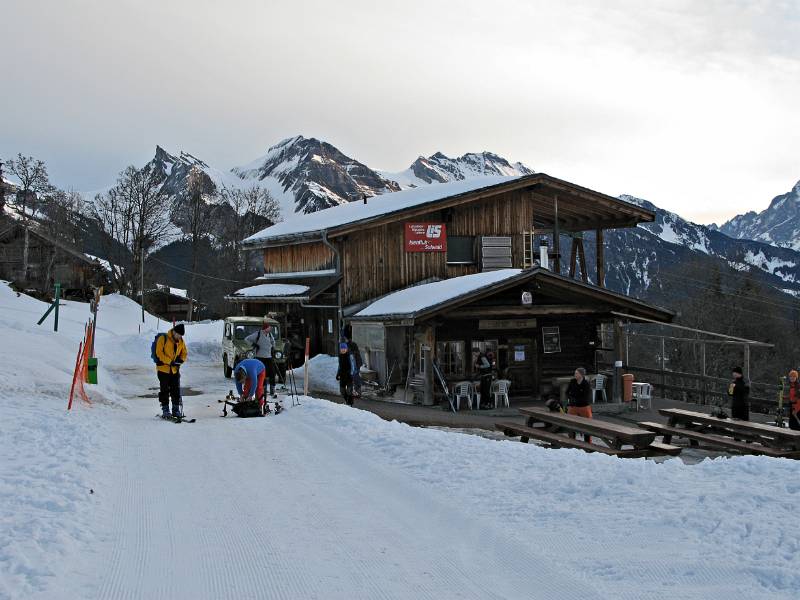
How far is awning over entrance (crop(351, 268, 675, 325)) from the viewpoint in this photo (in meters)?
→ 20.6

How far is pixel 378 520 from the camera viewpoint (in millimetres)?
6953

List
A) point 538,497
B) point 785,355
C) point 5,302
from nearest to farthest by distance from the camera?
point 538,497 → point 5,302 → point 785,355

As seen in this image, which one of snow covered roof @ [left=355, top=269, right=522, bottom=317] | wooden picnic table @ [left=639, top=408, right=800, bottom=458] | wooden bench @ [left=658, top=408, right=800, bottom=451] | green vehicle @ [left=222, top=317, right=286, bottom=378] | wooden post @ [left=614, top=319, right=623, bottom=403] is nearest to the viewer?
wooden picnic table @ [left=639, top=408, right=800, bottom=458]

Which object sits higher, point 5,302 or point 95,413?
point 5,302

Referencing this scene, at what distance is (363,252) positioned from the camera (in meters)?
26.8

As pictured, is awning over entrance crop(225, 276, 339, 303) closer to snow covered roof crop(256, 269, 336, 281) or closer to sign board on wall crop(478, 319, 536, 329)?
snow covered roof crop(256, 269, 336, 281)

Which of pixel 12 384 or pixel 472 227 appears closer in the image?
pixel 12 384

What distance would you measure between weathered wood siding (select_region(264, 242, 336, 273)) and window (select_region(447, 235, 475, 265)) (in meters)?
4.37

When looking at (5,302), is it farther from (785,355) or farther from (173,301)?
(785,355)

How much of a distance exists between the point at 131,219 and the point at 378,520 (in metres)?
59.0

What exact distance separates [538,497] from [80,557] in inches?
169

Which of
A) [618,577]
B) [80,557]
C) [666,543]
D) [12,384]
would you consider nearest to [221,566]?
[80,557]

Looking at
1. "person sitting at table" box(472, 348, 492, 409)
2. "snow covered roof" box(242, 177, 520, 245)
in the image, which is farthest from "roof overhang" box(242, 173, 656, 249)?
"person sitting at table" box(472, 348, 492, 409)

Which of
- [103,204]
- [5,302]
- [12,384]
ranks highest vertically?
[103,204]
